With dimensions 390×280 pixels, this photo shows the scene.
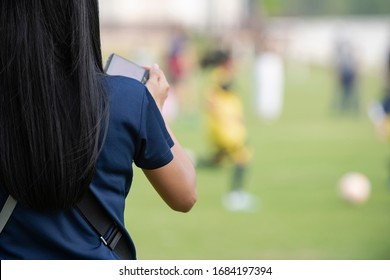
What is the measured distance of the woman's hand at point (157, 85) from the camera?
188 cm

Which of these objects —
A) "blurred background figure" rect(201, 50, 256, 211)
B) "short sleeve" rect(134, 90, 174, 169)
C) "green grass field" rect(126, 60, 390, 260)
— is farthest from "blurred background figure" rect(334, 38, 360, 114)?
"short sleeve" rect(134, 90, 174, 169)

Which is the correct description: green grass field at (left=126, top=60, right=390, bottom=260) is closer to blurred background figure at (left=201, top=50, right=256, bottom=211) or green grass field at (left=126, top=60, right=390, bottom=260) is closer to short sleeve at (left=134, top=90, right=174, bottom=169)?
blurred background figure at (left=201, top=50, right=256, bottom=211)

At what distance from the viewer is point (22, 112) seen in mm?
1622

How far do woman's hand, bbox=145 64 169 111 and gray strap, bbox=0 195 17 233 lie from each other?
43 centimetres

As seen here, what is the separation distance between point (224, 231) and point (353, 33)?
3199cm

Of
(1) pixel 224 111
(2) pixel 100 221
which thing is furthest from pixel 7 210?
(1) pixel 224 111

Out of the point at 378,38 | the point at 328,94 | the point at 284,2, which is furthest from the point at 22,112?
the point at 284,2

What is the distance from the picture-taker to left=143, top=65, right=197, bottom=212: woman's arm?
1821 mm

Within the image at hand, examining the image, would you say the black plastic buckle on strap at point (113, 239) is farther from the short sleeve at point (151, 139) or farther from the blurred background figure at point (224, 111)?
the blurred background figure at point (224, 111)

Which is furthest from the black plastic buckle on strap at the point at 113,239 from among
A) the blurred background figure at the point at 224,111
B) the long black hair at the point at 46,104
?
the blurred background figure at the point at 224,111

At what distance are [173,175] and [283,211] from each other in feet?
18.6

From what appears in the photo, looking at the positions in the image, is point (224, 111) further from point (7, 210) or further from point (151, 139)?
point (7, 210)

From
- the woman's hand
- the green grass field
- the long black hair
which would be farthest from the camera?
the green grass field

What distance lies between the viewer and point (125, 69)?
1904mm
